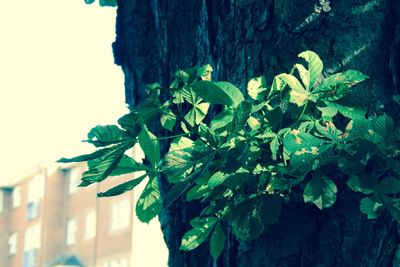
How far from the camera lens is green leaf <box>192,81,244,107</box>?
173 cm

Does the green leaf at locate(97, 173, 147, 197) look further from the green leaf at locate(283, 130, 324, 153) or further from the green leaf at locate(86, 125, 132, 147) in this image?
the green leaf at locate(283, 130, 324, 153)

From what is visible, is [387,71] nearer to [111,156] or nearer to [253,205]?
[253,205]

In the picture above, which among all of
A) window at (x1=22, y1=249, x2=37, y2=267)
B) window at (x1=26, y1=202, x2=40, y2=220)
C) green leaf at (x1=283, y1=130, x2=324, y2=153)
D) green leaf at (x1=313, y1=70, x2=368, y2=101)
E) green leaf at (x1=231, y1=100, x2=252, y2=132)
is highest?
window at (x1=26, y1=202, x2=40, y2=220)

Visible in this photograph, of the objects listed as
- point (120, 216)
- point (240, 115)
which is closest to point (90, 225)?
point (120, 216)

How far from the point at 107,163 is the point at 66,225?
41.5 m

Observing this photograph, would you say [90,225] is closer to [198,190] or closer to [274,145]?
[198,190]

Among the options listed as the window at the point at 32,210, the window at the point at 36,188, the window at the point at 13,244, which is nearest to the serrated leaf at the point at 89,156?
the window at the point at 36,188

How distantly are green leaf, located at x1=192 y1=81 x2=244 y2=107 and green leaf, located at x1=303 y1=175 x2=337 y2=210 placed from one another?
26cm

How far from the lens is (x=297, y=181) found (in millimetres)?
1812

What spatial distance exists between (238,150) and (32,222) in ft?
142

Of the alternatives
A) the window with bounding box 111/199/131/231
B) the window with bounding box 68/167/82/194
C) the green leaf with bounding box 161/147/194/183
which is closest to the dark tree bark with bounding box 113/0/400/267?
the green leaf with bounding box 161/147/194/183

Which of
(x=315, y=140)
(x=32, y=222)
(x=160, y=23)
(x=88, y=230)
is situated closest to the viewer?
(x=315, y=140)

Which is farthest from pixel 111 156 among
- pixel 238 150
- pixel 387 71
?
pixel 387 71

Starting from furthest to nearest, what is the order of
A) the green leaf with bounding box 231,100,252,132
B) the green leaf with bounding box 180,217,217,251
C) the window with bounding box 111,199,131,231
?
1. the window with bounding box 111,199,131,231
2. the green leaf with bounding box 180,217,217,251
3. the green leaf with bounding box 231,100,252,132
